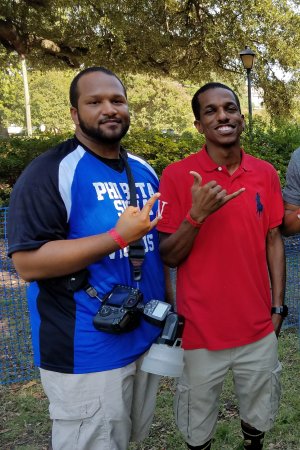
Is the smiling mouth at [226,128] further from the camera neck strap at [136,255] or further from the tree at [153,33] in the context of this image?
the tree at [153,33]

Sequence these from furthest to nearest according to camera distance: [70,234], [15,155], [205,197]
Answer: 1. [15,155]
2. [205,197]
3. [70,234]

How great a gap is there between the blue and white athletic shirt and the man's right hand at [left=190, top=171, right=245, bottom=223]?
0.32m

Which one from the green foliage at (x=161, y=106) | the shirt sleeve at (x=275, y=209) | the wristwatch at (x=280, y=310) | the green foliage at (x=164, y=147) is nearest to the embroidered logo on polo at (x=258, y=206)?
the shirt sleeve at (x=275, y=209)

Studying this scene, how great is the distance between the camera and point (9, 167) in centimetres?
1041

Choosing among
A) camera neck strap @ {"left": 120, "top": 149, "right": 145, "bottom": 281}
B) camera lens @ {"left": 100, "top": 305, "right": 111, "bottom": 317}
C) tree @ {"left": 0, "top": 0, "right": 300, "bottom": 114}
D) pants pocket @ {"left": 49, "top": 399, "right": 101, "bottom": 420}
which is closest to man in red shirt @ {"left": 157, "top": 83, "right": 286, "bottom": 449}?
camera neck strap @ {"left": 120, "top": 149, "right": 145, "bottom": 281}

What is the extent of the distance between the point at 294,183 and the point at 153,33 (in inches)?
444

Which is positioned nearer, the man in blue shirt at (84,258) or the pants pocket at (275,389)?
the man in blue shirt at (84,258)

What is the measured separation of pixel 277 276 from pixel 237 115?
906 mm

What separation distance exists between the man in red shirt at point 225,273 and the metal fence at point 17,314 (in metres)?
1.86

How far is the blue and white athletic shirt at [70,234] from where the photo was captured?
1791 mm

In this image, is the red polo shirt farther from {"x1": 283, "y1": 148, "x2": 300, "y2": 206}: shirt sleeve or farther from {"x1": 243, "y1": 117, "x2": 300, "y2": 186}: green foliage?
{"x1": 243, "y1": 117, "x2": 300, "y2": 186}: green foliage

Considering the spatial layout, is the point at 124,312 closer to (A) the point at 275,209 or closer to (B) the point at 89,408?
(B) the point at 89,408

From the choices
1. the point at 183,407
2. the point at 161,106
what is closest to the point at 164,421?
the point at 183,407

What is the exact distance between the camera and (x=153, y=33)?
498 inches
